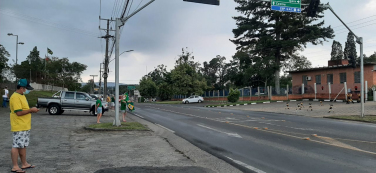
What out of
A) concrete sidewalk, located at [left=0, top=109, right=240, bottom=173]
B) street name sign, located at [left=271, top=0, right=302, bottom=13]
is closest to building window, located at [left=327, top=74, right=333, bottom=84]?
street name sign, located at [left=271, top=0, right=302, bottom=13]

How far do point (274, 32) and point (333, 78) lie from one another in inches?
428

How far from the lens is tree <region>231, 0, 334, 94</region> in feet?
143

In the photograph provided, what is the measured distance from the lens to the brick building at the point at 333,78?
115 ft

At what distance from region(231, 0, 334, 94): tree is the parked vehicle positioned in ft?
92.8

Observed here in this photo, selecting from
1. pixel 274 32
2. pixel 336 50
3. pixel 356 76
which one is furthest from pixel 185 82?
pixel 336 50

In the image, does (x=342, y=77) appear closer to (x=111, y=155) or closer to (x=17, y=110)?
(x=111, y=155)

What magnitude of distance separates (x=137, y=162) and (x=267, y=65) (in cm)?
4179

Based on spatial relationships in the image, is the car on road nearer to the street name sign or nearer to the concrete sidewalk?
the street name sign

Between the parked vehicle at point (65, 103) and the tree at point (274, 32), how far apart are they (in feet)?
92.8

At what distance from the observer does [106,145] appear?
31.3 ft

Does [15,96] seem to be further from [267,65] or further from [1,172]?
[267,65]

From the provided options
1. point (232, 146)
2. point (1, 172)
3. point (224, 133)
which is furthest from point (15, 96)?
point (224, 133)

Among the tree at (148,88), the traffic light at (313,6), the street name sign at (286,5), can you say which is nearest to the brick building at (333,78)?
the street name sign at (286,5)

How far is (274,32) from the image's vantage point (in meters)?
45.6
